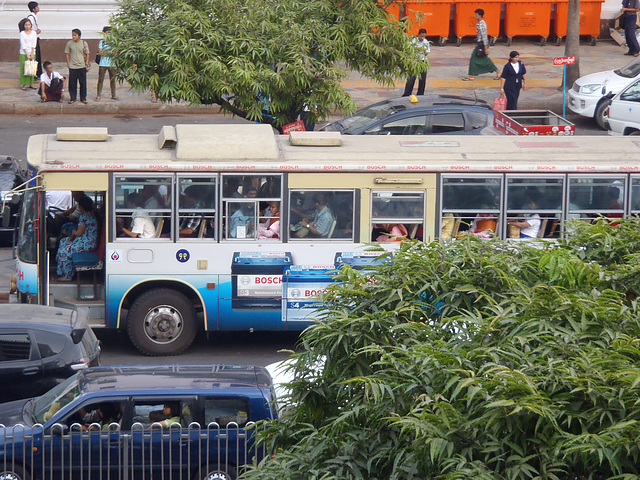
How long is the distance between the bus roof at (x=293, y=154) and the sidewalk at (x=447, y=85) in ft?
29.5

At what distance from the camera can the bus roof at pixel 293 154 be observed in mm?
11945

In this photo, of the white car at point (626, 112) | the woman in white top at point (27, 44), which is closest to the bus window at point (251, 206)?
the white car at point (626, 112)

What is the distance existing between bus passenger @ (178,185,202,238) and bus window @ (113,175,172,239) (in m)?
0.17

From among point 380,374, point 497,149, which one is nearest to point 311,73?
point 497,149

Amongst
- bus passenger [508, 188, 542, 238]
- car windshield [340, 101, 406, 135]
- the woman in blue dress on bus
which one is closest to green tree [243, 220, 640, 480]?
bus passenger [508, 188, 542, 238]

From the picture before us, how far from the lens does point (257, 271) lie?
479 inches

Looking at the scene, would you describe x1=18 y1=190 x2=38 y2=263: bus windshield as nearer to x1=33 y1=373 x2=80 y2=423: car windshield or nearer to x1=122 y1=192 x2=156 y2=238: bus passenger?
x1=122 y1=192 x2=156 y2=238: bus passenger

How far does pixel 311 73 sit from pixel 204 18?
6.17ft

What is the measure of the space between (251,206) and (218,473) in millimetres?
4425

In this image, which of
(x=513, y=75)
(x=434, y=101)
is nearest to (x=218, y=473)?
(x=434, y=101)

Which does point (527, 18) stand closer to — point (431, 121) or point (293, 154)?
point (431, 121)

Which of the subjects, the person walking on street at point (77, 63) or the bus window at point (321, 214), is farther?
the person walking on street at point (77, 63)

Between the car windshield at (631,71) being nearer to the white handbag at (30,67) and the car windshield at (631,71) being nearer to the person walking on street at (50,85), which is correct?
the person walking on street at (50,85)

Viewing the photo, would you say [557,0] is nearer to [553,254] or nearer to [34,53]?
[34,53]
